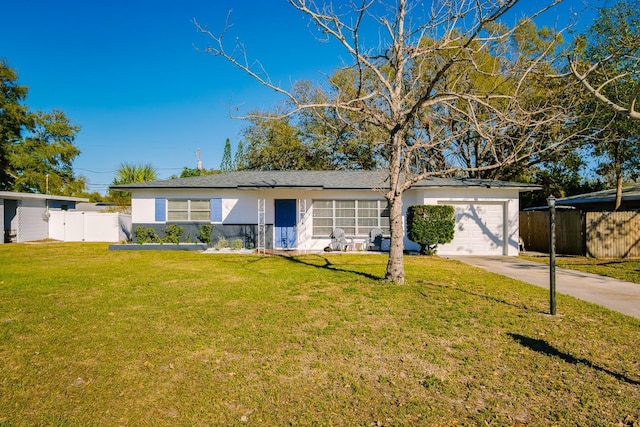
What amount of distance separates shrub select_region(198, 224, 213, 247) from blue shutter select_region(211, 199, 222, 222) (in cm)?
41

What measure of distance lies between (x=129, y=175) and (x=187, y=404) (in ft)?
83.5

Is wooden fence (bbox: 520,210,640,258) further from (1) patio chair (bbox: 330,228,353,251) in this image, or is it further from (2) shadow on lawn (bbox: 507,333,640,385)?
(2) shadow on lawn (bbox: 507,333,640,385)

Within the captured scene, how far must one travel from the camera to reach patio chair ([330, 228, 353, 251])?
16016mm

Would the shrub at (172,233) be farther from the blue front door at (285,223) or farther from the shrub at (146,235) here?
the blue front door at (285,223)

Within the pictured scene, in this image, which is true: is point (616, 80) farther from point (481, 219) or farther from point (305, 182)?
point (305, 182)

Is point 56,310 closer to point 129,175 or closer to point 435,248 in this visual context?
point 435,248

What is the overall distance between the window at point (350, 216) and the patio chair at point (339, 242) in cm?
31

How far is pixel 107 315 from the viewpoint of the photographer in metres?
6.01

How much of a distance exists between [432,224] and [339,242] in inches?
156

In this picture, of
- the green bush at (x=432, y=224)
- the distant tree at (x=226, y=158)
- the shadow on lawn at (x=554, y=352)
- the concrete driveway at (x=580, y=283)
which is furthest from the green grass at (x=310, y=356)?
the distant tree at (x=226, y=158)

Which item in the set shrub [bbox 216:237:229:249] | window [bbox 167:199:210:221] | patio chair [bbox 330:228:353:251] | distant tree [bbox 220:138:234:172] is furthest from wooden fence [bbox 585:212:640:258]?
distant tree [bbox 220:138:234:172]

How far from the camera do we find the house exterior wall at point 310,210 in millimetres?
15336

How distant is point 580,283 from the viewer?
29.6ft

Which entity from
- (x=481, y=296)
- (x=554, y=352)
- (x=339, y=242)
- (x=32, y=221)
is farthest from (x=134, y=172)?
(x=554, y=352)
